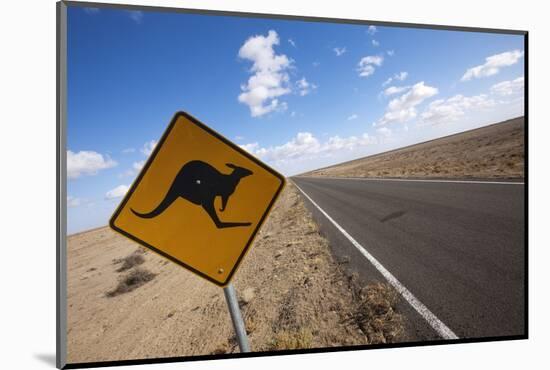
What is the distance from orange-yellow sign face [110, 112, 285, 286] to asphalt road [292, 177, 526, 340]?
2402mm

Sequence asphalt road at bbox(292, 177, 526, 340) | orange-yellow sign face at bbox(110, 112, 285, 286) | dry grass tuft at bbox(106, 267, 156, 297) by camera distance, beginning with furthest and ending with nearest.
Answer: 1. dry grass tuft at bbox(106, 267, 156, 297)
2. asphalt road at bbox(292, 177, 526, 340)
3. orange-yellow sign face at bbox(110, 112, 285, 286)

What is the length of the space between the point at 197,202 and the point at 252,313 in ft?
8.30

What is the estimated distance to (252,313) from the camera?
3.43 meters

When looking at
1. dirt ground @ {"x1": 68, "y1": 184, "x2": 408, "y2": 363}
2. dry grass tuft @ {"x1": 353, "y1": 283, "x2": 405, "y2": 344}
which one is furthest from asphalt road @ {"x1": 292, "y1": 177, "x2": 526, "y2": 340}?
dirt ground @ {"x1": 68, "y1": 184, "x2": 408, "y2": 363}

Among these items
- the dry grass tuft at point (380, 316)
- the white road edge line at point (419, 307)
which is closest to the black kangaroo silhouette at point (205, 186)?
the dry grass tuft at point (380, 316)

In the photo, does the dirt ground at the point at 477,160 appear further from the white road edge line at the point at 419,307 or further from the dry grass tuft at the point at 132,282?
the dry grass tuft at the point at 132,282

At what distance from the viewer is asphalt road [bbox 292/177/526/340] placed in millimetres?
2836

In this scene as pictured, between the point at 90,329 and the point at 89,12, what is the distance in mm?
4609

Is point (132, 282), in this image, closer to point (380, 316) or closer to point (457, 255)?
point (380, 316)

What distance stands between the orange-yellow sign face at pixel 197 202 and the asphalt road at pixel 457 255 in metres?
2.40

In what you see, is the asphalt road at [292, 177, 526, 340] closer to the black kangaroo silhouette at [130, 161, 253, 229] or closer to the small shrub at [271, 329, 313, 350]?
the small shrub at [271, 329, 313, 350]

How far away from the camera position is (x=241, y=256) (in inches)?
59.9

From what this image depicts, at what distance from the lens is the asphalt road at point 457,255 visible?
2.84 metres

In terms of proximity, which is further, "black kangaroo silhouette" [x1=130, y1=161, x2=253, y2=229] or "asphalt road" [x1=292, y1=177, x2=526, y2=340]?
"asphalt road" [x1=292, y1=177, x2=526, y2=340]
